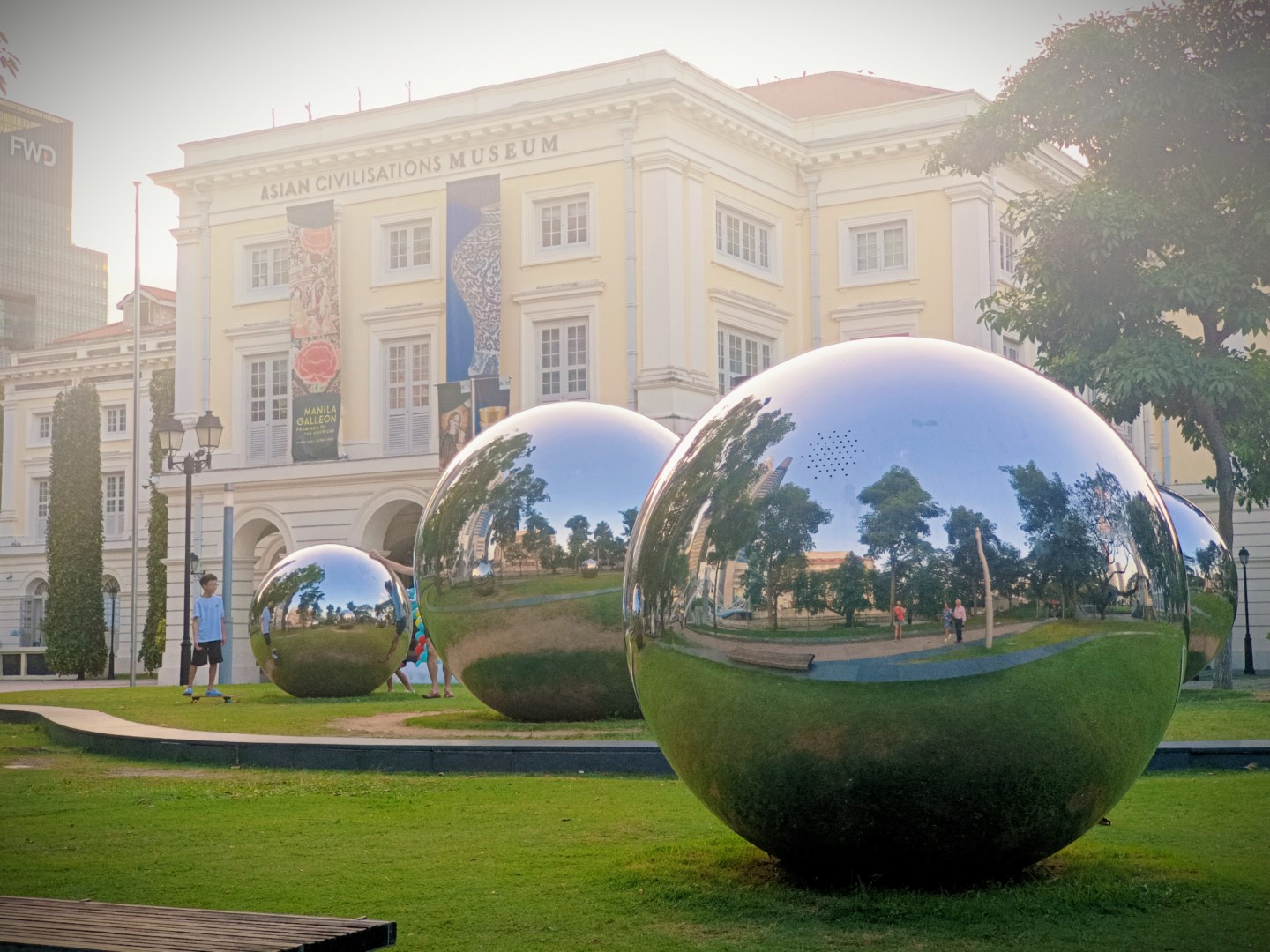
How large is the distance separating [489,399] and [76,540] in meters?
24.9

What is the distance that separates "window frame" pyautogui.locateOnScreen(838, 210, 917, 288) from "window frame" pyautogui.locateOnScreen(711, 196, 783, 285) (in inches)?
72.1

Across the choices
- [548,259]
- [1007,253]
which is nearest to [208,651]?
[548,259]

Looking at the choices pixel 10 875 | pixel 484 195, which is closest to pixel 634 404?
pixel 484 195

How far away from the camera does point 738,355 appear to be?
139ft

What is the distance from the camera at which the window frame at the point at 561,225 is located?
134ft

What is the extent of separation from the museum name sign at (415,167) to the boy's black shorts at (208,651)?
22.0 meters

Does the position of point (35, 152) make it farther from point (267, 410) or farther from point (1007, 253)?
point (1007, 253)

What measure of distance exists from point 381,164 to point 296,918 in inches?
1582

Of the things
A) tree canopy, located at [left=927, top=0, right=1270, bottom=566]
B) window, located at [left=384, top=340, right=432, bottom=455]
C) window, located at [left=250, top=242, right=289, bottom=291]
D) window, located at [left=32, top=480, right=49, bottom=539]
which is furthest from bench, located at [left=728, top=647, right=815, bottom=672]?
window, located at [left=32, top=480, right=49, bottom=539]

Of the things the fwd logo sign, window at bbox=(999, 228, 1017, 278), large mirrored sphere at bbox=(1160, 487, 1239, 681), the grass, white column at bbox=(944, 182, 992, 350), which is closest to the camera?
the grass

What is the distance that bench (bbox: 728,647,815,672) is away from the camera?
601 centimetres

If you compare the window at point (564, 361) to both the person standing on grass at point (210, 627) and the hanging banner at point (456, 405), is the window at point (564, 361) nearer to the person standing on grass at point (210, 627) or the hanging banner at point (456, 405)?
the hanging banner at point (456, 405)

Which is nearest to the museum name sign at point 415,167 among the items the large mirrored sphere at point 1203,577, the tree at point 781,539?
the large mirrored sphere at point 1203,577

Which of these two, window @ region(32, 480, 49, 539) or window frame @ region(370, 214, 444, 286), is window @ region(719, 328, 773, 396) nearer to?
window frame @ region(370, 214, 444, 286)
